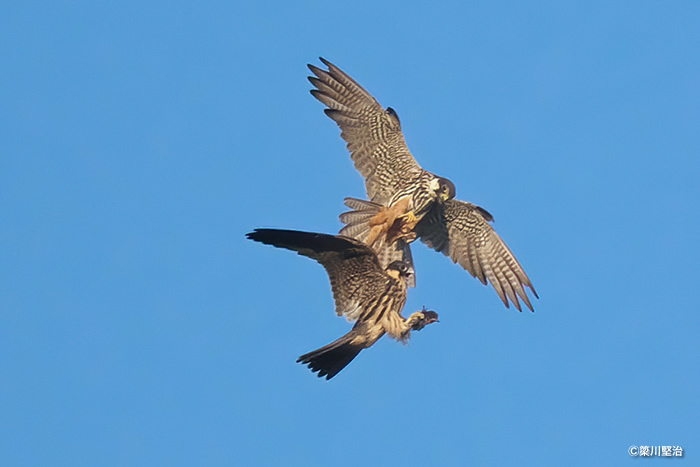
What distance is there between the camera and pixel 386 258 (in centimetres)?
1578

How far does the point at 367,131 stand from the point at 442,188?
1517 millimetres

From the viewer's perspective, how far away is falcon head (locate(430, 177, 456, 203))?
52.9 ft

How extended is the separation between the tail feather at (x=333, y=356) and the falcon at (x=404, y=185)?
3535mm

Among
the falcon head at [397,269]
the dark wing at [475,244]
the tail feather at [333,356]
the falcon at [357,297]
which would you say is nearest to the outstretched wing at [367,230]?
the dark wing at [475,244]

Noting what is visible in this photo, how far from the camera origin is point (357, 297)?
13641 millimetres

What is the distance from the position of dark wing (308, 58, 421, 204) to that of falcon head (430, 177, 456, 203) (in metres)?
0.60

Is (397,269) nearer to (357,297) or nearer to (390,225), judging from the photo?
(357,297)

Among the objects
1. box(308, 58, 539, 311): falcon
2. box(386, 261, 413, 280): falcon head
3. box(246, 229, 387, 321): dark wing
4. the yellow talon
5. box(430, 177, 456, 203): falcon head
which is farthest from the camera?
box(308, 58, 539, 311): falcon

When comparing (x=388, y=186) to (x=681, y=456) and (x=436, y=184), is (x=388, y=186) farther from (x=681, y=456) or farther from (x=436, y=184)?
(x=681, y=456)

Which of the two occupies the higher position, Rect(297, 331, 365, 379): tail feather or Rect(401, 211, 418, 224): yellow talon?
Rect(401, 211, 418, 224): yellow talon

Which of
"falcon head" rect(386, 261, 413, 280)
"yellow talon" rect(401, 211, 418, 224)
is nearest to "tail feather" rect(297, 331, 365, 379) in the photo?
"falcon head" rect(386, 261, 413, 280)

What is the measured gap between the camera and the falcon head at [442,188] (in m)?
16.1

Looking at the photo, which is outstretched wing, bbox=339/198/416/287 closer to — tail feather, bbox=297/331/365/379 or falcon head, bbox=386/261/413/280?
falcon head, bbox=386/261/413/280

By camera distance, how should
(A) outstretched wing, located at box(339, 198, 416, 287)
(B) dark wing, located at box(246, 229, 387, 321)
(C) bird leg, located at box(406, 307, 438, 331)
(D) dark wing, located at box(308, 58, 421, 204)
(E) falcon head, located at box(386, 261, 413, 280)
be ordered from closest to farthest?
(B) dark wing, located at box(246, 229, 387, 321) < (C) bird leg, located at box(406, 307, 438, 331) < (E) falcon head, located at box(386, 261, 413, 280) < (A) outstretched wing, located at box(339, 198, 416, 287) < (D) dark wing, located at box(308, 58, 421, 204)
